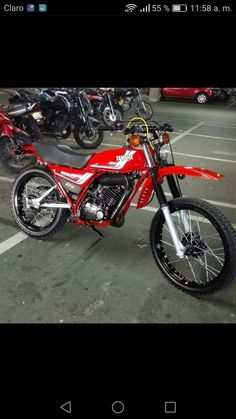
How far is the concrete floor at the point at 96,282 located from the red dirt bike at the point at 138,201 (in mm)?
170

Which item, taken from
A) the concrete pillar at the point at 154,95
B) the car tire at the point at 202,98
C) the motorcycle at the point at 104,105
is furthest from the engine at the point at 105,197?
the concrete pillar at the point at 154,95

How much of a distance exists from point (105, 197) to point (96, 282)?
2.59 feet

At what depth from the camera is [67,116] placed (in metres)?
7.50

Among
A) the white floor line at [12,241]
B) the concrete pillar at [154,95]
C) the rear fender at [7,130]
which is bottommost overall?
the concrete pillar at [154,95]

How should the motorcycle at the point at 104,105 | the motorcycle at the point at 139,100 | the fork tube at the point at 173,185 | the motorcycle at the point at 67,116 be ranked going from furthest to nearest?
the motorcycle at the point at 139,100 < the motorcycle at the point at 104,105 < the motorcycle at the point at 67,116 < the fork tube at the point at 173,185

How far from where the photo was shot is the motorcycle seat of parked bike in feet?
10.6

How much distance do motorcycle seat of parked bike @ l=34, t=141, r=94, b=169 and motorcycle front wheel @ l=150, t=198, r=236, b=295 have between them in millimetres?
953

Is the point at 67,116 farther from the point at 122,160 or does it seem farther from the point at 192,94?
the point at 192,94

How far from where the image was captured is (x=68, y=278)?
2.88 metres

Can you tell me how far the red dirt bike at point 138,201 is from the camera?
2.59 metres
